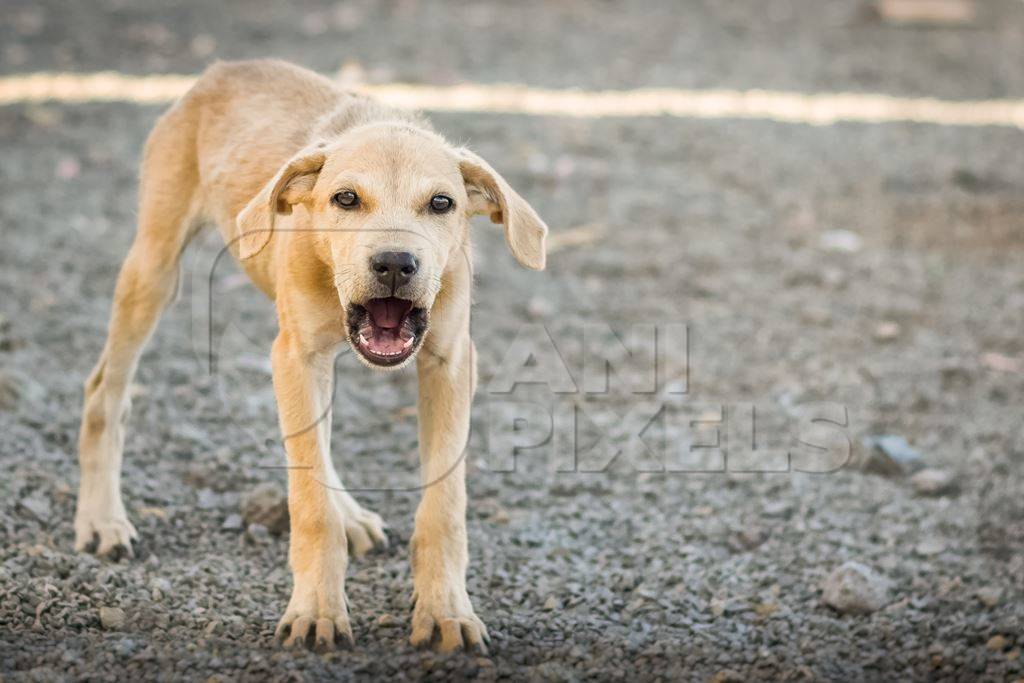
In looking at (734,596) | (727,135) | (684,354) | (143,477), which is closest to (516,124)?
(727,135)

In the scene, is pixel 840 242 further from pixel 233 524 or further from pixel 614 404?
pixel 233 524

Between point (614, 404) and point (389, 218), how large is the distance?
2803 mm

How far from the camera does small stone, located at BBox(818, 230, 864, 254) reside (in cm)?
866

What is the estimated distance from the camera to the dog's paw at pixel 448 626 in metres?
4.18

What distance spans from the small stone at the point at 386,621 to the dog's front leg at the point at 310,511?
0.19 meters

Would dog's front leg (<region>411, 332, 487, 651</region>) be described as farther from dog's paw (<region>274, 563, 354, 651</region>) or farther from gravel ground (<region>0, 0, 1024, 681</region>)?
dog's paw (<region>274, 563, 354, 651</region>)

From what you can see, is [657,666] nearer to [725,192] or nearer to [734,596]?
[734,596]

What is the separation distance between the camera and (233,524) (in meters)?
5.21

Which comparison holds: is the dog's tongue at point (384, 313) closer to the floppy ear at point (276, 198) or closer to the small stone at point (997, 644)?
the floppy ear at point (276, 198)

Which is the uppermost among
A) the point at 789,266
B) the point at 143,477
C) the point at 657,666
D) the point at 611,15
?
the point at 611,15

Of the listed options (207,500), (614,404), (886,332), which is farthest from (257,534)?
(886,332)

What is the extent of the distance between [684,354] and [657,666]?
10.6ft

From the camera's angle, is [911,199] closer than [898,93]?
Yes

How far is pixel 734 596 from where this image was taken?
4883mm
